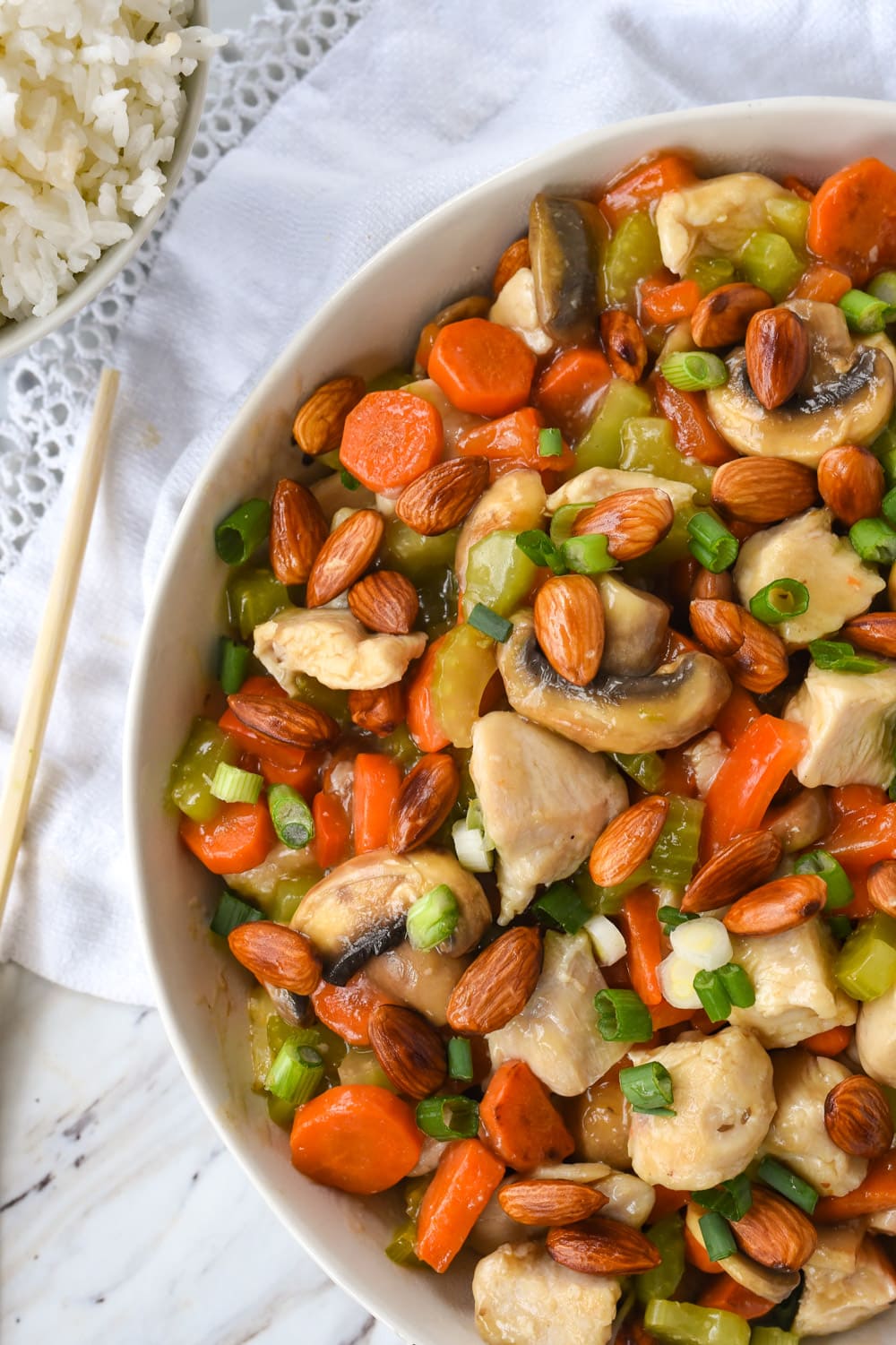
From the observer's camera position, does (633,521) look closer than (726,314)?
Yes

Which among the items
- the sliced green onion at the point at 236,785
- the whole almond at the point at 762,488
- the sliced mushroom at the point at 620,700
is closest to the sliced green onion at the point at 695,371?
the whole almond at the point at 762,488

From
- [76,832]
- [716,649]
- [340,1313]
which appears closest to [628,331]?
[716,649]

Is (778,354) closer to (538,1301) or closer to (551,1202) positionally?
(551,1202)

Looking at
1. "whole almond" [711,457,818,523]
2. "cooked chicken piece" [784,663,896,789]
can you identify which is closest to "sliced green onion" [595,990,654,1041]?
"cooked chicken piece" [784,663,896,789]

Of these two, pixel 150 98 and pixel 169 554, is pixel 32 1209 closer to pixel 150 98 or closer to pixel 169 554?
pixel 169 554

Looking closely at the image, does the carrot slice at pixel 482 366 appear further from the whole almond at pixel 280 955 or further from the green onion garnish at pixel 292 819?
the whole almond at pixel 280 955

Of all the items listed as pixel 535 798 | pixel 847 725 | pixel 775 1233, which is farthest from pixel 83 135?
pixel 775 1233
